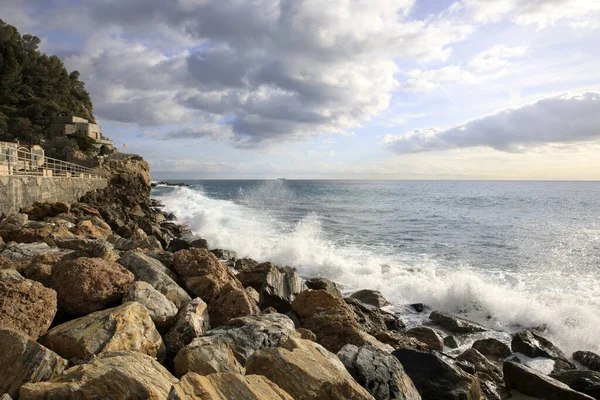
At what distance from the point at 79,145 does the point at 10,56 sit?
25.8 metres

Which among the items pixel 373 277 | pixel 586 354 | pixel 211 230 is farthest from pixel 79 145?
pixel 586 354

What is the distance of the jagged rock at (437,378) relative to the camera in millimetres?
4125

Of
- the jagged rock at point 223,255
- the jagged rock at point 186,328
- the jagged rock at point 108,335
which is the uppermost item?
the jagged rock at point 108,335

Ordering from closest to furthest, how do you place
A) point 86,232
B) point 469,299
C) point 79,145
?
point 86,232 → point 469,299 → point 79,145

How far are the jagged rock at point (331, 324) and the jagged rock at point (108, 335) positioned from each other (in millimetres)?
2294

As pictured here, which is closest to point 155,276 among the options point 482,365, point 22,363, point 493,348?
point 22,363

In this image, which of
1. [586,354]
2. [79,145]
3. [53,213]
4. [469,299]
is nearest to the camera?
[586,354]

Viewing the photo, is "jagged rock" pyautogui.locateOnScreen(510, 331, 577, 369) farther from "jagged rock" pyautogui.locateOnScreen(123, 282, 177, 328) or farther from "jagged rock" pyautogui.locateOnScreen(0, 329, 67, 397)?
"jagged rock" pyautogui.locateOnScreen(0, 329, 67, 397)

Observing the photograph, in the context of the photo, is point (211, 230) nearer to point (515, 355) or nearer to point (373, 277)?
point (373, 277)

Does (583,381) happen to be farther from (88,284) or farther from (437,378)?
(88,284)

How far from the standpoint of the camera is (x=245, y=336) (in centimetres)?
396

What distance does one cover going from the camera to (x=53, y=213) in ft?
39.3

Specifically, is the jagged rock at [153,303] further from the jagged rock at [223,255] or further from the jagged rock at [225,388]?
the jagged rock at [223,255]

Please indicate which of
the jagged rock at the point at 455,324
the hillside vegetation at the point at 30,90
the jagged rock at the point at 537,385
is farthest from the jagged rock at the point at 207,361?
the hillside vegetation at the point at 30,90
